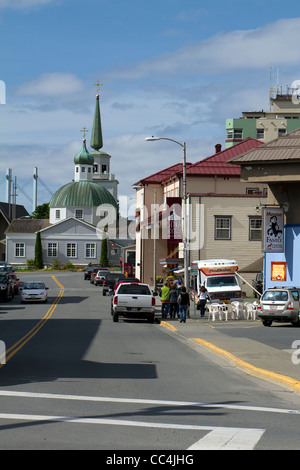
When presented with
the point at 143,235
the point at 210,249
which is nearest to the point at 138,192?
the point at 143,235

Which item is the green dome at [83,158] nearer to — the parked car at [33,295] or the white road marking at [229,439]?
the parked car at [33,295]

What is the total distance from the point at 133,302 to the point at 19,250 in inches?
3348

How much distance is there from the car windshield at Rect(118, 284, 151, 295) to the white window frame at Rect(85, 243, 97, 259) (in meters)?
81.3

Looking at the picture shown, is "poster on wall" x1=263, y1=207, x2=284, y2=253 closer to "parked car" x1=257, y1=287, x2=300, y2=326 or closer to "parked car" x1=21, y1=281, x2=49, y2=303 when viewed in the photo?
"parked car" x1=257, y1=287, x2=300, y2=326

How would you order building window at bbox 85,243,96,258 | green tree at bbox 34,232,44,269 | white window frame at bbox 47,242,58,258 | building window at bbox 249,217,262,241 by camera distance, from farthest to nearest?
building window at bbox 85,243,96,258
white window frame at bbox 47,242,58,258
green tree at bbox 34,232,44,269
building window at bbox 249,217,262,241

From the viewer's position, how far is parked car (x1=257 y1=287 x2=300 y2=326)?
31.5 m

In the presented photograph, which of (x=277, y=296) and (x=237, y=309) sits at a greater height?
(x=277, y=296)

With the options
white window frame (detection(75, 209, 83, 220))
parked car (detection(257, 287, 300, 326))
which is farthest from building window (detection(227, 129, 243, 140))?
parked car (detection(257, 287, 300, 326))

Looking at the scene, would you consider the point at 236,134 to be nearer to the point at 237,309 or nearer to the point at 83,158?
the point at 83,158

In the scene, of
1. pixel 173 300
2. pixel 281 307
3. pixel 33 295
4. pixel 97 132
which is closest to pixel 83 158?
pixel 97 132

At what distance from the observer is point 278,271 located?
137 feet

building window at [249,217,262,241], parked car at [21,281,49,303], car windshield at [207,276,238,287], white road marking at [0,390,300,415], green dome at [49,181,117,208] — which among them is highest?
green dome at [49,181,117,208]

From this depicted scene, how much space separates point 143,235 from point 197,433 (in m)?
62.8
